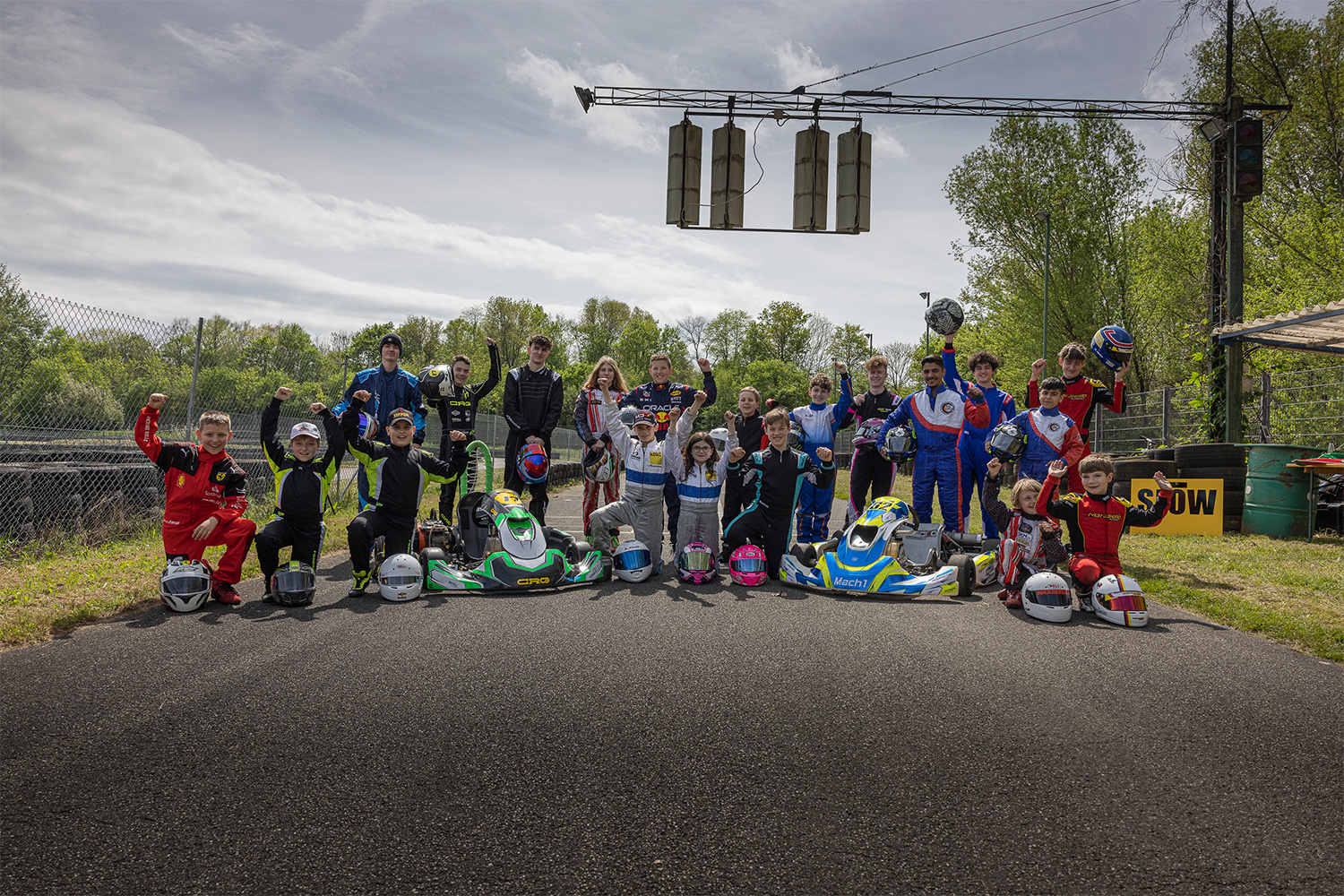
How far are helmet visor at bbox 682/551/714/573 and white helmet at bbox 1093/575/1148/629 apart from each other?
331 centimetres

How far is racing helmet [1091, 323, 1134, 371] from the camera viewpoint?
334 inches

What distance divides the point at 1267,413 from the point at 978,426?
397 inches

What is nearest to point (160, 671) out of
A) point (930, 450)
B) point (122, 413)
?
point (122, 413)

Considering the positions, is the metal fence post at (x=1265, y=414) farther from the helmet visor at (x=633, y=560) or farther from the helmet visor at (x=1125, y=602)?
the helmet visor at (x=633, y=560)

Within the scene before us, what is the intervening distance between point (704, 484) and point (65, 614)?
533 centimetres

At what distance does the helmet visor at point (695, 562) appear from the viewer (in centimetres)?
758

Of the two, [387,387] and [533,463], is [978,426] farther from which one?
[387,387]

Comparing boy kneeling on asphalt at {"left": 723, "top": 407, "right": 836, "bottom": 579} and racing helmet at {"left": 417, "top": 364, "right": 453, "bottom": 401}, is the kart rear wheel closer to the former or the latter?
boy kneeling on asphalt at {"left": 723, "top": 407, "right": 836, "bottom": 579}

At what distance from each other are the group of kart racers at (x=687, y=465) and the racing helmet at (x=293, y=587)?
3 centimetres

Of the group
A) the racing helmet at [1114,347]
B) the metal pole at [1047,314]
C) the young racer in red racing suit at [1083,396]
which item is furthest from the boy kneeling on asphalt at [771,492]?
the metal pole at [1047,314]

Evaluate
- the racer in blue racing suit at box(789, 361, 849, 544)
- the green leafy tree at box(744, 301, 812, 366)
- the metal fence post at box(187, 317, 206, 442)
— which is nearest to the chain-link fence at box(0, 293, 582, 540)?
the metal fence post at box(187, 317, 206, 442)

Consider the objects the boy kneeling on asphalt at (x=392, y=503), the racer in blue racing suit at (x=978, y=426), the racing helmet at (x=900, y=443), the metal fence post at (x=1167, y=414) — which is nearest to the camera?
the boy kneeling on asphalt at (x=392, y=503)

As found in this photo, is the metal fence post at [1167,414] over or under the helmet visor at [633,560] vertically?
over

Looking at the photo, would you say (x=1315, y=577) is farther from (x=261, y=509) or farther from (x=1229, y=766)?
(x=261, y=509)
